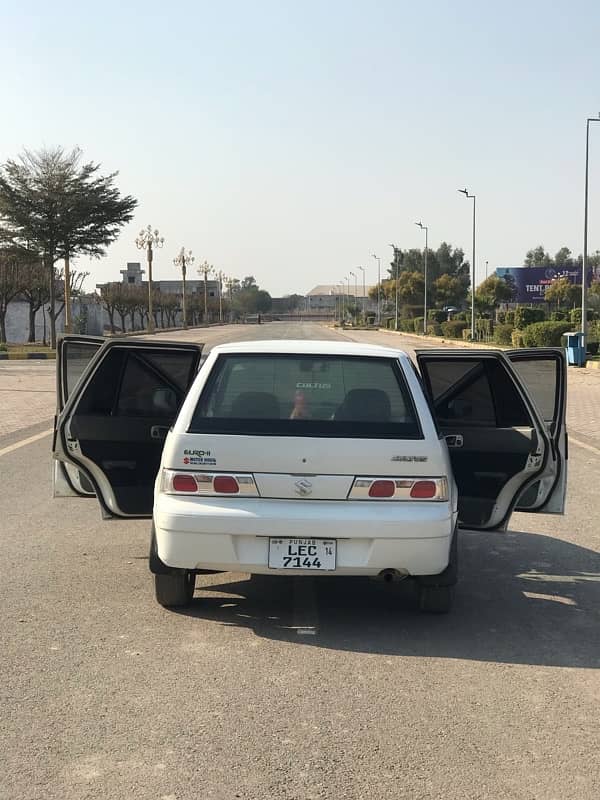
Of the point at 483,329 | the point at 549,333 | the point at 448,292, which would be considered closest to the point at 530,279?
the point at 448,292

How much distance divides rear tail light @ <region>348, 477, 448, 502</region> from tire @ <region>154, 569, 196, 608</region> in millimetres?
1063

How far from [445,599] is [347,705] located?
1.42 m

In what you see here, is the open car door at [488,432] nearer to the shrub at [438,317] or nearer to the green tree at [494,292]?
the shrub at [438,317]

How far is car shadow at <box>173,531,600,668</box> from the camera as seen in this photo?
16.2ft

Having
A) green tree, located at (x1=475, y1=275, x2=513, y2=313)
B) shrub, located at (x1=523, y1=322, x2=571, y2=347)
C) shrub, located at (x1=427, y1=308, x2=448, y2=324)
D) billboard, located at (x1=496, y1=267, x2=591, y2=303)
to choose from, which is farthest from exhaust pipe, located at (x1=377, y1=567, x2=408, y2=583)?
billboard, located at (x1=496, y1=267, x2=591, y2=303)

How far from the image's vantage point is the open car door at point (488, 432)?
19.5 ft

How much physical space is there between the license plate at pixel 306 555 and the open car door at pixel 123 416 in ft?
5.00

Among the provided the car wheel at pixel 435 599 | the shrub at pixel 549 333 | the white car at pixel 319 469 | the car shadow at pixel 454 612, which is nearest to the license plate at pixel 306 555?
the white car at pixel 319 469

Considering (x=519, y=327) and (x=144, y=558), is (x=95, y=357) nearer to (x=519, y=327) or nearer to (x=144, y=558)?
(x=144, y=558)

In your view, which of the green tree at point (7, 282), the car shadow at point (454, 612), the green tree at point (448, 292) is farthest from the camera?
the green tree at point (448, 292)

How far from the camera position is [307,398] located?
542 cm

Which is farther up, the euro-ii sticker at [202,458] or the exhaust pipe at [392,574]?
the euro-ii sticker at [202,458]

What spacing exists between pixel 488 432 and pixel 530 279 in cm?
10611

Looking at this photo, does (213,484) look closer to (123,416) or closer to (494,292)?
(123,416)
